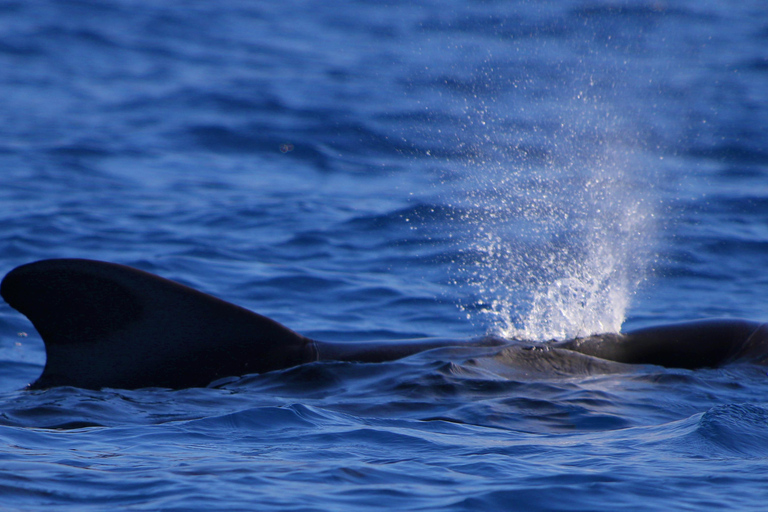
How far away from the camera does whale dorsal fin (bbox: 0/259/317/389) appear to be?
614 centimetres

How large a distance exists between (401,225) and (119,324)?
21.4 ft

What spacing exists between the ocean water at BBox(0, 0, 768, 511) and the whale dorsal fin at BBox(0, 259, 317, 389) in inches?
7.4

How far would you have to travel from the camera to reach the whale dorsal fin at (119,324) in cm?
614

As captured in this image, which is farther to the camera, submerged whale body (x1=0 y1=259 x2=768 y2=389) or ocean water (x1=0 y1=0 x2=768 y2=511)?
submerged whale body (x1=0 y1=259 x2=768 y2=389)

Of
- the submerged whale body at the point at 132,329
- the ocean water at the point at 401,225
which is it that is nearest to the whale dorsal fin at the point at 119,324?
the submerged whale body at the point at 132,329

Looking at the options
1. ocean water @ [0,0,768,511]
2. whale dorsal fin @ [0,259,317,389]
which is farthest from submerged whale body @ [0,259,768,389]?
ocean water @ [0,0,768,511]

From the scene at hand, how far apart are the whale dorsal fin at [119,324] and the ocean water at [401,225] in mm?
188

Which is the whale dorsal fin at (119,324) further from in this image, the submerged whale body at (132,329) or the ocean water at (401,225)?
the ocean water at (401,225)

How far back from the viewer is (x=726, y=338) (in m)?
6.88

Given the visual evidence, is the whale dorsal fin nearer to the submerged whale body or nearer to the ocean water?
the submerged whale body

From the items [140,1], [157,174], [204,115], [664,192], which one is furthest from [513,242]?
[140,1]

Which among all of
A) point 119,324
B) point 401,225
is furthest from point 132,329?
point 401,225

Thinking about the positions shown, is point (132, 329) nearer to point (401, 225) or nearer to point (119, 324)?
point (119, 324)

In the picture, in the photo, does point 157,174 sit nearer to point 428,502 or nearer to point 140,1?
point 428,502
